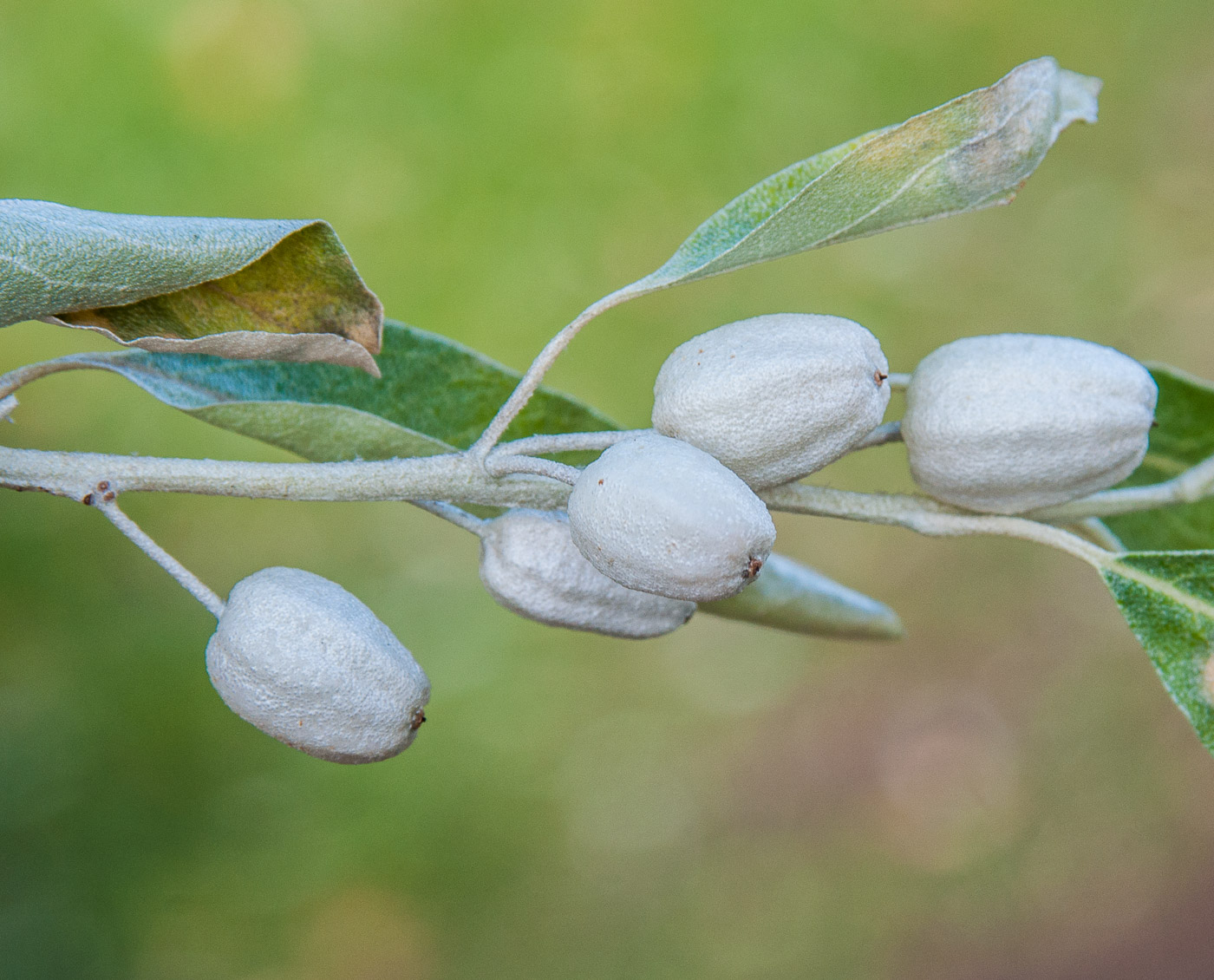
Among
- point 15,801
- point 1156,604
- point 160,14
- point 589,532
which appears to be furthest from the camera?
point 160,14

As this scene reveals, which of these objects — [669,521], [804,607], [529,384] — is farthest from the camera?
[804,607]

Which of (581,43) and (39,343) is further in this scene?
(581,43)

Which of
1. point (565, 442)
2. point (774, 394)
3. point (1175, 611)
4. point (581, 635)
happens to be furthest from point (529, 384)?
point (581, 635)

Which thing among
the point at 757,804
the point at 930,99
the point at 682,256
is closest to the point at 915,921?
the point at 757,804

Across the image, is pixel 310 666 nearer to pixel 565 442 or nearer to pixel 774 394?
pixel 565 442

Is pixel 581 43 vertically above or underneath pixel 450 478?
above

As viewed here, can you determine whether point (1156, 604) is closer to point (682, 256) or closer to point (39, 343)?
point (682, 256)

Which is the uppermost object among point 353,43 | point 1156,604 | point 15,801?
point 353,43
